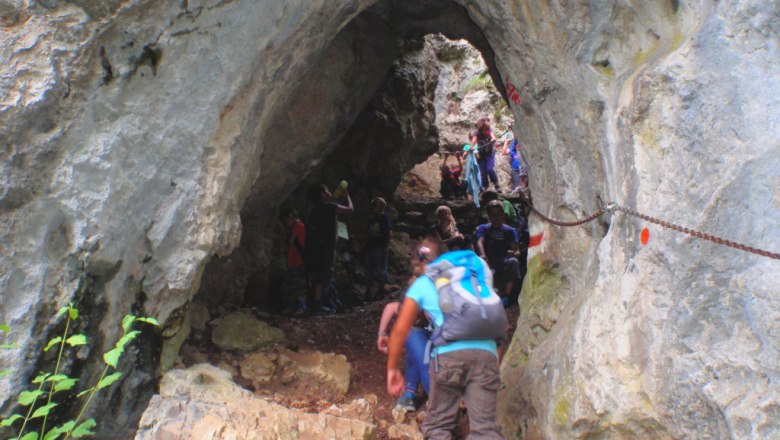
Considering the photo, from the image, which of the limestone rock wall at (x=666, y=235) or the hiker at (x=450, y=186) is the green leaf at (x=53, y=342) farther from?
the hiker at (x=450, y=186)

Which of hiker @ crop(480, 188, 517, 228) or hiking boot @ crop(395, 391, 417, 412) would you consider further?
hiker @ crop(480, 188, 517, 228)

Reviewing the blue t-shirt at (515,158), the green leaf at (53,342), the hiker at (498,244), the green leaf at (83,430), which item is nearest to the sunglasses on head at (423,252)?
the green leaf at (53,342)

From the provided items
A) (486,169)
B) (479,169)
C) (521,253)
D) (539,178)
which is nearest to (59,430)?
(539,178)

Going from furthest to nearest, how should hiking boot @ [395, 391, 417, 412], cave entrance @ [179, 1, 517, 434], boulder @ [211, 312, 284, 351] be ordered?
boulder @ [211, 312, 284, 351] < cave entrance @ [179, 1, 517, 434] < hiking boot @ [395, 391, 417, 412]

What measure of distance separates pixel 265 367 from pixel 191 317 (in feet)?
3.06

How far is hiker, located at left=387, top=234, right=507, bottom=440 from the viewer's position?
3732 millimetres

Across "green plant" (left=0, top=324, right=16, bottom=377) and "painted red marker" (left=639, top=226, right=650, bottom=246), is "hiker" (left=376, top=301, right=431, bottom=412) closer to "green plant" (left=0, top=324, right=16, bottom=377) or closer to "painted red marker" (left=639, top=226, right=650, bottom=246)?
"painted red marker" (left=639, top=226, right=650, bottom=246)

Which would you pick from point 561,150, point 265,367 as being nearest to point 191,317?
point 265,367

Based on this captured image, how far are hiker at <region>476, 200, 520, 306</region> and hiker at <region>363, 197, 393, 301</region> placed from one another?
2.12m

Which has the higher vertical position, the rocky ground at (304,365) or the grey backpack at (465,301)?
the grey backpack at (465,301)

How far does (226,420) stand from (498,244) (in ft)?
13.2

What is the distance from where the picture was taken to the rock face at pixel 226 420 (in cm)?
407

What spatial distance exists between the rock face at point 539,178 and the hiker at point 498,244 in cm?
145

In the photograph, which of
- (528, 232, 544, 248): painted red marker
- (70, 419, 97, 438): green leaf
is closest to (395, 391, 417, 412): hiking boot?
(528, 232, 544, 248): painted red marker
